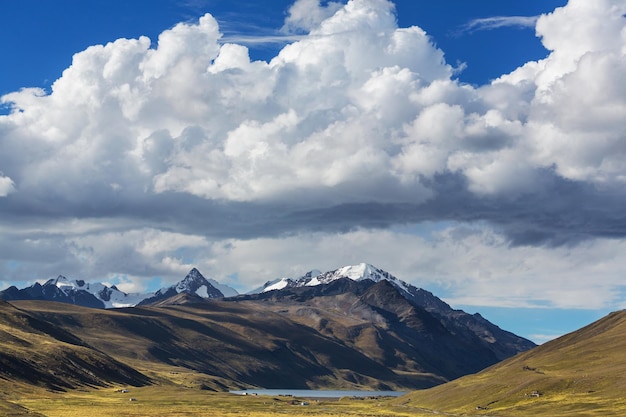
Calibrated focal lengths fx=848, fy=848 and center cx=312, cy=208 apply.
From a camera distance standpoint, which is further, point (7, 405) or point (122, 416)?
point (122, 416)

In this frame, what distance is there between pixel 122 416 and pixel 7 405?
2997cm

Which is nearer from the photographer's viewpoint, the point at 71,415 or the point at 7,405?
the point at 7,405

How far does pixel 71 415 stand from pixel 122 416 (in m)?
12.1

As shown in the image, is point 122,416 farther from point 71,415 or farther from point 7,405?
point 7,405

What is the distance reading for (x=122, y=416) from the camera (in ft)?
653

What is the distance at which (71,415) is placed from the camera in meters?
193

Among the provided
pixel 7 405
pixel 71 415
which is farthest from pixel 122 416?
pixel 7 405

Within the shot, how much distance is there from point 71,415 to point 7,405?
61.5ft

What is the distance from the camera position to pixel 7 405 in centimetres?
17725
